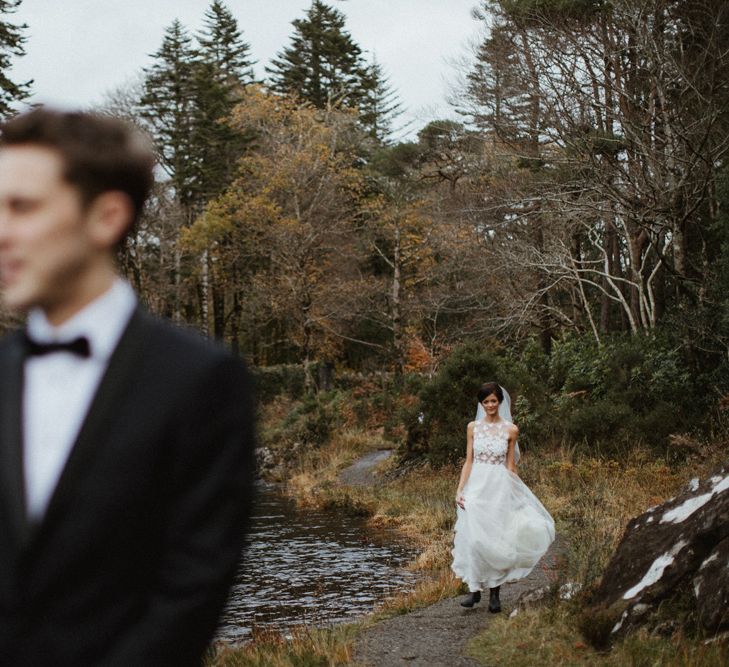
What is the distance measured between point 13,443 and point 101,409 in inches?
6.7

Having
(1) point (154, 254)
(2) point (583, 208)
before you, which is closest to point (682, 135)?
(2) point (583, 208)

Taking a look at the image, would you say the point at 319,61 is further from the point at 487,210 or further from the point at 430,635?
the point at 430,635

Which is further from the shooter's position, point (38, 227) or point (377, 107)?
point (377, 107)

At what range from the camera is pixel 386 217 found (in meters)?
31.8

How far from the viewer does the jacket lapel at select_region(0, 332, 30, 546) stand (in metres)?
1.41

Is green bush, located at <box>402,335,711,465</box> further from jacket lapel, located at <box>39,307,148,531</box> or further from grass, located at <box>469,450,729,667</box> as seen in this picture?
jacket lapel, located at <box>39,307,148,531</box>

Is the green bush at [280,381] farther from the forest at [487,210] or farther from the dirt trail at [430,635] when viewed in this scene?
the dirt trail at [430,635]

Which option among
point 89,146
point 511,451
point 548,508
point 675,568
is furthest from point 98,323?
point 548,508

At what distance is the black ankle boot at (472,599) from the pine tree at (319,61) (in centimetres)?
3876

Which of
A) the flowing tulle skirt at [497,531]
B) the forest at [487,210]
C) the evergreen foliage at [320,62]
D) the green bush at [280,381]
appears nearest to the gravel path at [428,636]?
the flowing tulle skirt at [497,531]

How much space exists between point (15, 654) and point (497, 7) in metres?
19.9

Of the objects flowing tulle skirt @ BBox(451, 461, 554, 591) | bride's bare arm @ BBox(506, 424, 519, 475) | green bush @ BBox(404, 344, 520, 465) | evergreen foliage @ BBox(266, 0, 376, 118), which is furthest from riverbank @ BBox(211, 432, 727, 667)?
evergreen foliage @ BBox(266, 0, 376, 118)

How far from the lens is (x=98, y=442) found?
1.41 meters

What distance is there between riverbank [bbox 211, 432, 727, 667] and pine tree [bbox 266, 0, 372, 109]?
26.0 m
